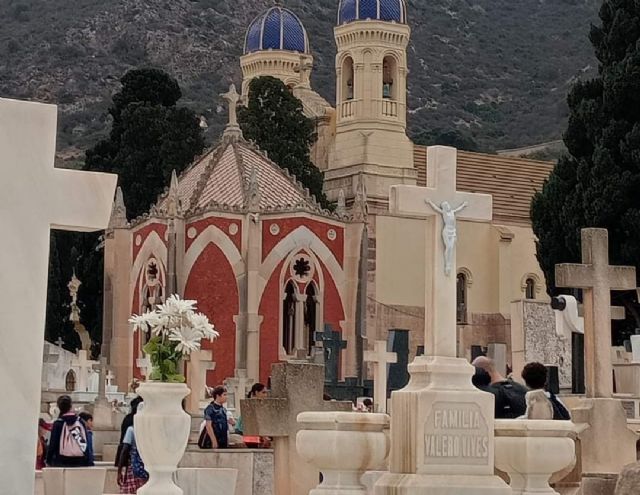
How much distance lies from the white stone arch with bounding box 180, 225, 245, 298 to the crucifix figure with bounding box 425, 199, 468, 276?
2427 cm

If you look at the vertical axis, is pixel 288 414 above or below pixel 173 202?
below

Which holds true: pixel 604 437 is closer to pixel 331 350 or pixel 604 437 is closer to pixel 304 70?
pixel 331 350

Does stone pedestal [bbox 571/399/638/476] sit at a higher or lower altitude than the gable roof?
lower

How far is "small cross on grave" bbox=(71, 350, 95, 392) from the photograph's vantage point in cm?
3241

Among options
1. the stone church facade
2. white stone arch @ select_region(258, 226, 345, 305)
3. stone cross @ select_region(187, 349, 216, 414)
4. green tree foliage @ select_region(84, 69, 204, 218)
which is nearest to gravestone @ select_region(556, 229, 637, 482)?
stone cross @ select_region(187, 349, 216, 414)

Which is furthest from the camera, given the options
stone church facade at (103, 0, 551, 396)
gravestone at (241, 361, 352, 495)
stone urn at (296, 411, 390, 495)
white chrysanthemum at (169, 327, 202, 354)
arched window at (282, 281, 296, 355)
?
arched window at (282, 281, 296, 355)

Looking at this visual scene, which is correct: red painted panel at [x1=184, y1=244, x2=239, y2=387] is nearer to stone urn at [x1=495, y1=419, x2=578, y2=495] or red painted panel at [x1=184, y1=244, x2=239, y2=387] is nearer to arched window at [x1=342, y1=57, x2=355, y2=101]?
arched window at [x1=342, y1=57, x2=355, y2=101]

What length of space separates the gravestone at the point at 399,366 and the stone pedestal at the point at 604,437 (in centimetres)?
716

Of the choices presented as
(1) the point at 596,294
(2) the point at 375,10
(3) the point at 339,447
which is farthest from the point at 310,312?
(3) the point at 339,447

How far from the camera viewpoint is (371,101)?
48125 millimetres

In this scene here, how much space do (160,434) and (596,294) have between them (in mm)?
5533

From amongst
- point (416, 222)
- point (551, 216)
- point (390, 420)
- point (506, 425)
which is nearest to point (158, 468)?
point (390, 420)

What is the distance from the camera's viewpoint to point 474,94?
326 ft

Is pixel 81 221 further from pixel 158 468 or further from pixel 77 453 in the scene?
pixel 77 453
